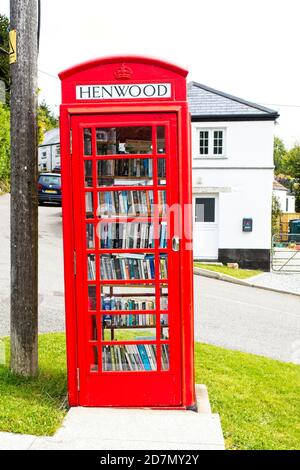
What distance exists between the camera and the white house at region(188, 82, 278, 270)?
63.4 ft

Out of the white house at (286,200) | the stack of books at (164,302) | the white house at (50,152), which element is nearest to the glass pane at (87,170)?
the stack of books at (164,302)

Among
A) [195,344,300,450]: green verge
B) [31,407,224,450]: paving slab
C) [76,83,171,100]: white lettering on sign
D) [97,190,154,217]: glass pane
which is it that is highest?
[76,83,171,100]: white lettering on sign

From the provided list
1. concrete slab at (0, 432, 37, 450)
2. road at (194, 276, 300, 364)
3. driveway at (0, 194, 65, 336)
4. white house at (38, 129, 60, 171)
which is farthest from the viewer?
white house at (38, 129, 60, 171)

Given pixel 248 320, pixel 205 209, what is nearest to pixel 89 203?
pixel 248 320

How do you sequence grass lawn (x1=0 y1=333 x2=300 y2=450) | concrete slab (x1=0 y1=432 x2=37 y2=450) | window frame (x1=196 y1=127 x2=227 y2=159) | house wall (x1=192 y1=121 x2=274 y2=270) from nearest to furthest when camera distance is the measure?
concrete slab (x1=0 y1=432 x2=37 y2=450) → grass lawn (x1=0 y1=333 x2=300 y2=450) → house wall (x1=192 y1=121 x2=274 y2=270) → window frame (x1=196 y1=127 x2=227 y2=159)

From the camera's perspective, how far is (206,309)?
1047cm

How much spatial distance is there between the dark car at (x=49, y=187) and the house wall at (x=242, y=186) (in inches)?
286

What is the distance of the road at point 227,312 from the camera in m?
7.84

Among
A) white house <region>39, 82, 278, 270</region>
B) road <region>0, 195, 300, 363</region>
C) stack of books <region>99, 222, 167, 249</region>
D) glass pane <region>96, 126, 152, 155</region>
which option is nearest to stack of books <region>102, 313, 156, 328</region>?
stack of books <region>99, 222, 167, 249</region>

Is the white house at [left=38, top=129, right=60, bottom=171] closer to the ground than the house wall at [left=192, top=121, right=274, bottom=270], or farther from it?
farther from it

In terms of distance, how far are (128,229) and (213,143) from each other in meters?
15.9

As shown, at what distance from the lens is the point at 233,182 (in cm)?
1950

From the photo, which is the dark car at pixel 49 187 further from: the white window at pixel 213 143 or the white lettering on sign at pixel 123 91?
the white lettering on sign at pixel 123 91

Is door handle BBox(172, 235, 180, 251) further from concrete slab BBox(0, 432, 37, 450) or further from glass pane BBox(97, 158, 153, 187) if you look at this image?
concrete slab BBox(0, 432, 37, 450)
